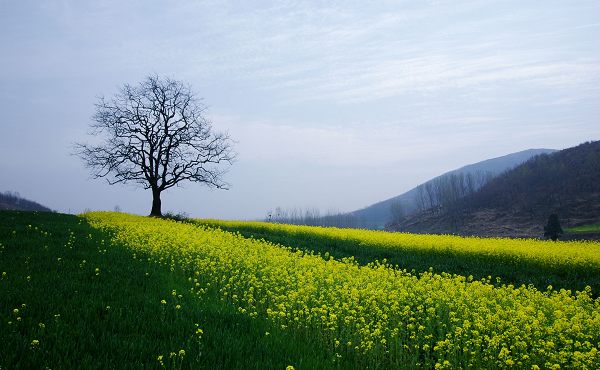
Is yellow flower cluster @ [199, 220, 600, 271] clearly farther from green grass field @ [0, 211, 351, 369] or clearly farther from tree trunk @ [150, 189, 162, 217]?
tree trunk @ [150, 189, 162, 217]

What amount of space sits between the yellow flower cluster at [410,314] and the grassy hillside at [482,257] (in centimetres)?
436

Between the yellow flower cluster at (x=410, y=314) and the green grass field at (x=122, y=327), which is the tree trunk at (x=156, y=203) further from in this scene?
the green grass field at (x=122, y=327)

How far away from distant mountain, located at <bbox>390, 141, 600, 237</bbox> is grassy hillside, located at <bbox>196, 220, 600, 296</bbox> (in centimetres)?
7532

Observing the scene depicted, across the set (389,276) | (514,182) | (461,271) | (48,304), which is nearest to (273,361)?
(48,304)

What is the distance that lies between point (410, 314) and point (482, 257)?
1281 cm

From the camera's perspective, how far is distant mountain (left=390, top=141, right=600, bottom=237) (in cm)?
9831

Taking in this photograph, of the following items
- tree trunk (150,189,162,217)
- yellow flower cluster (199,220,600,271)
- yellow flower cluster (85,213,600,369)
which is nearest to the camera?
yellow flower cluster (85,213,600,369)

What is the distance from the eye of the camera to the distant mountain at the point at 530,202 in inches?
3871

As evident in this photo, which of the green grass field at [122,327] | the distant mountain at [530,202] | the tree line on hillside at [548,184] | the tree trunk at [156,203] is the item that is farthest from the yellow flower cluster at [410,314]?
the tree line on hillside at [548,184]

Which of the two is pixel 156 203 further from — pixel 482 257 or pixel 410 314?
pixel 410 314

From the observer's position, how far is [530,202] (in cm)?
11588

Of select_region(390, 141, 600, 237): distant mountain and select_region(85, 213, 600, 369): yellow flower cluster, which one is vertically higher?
select_region(390, 141, 600, 237): distant mountain

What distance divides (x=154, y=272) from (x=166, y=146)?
32.3m

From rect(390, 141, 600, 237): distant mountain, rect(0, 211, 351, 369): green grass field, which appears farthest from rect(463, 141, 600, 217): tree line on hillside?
rect(0, 211, 351, 369): green grass field
